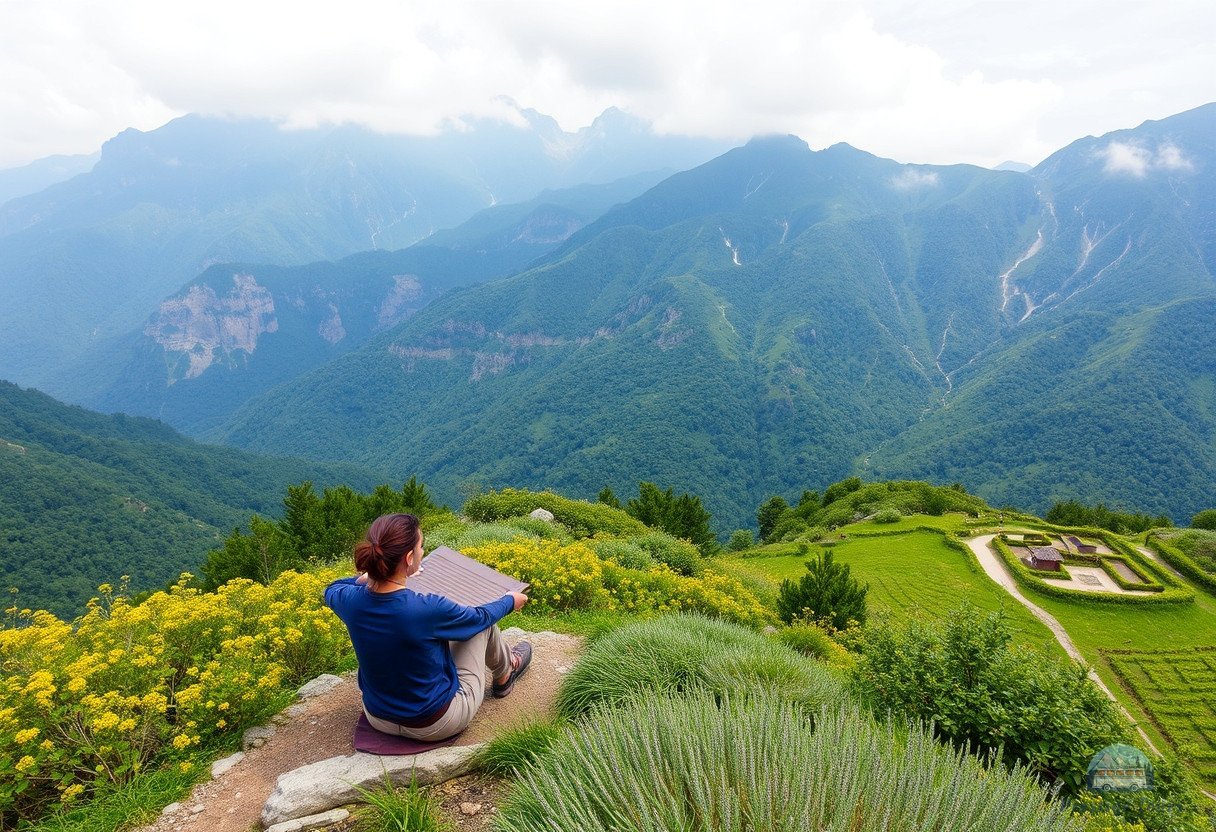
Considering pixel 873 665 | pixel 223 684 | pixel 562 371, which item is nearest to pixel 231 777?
pixel 223 684

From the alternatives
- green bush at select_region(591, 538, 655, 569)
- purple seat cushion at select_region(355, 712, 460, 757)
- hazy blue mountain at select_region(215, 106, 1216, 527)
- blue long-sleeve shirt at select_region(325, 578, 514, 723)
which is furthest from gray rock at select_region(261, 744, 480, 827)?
hazy blue mountain at select_region(215, 106, 1216, 527)

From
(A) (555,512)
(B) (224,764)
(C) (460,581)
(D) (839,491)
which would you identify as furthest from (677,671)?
(D) (839,491)

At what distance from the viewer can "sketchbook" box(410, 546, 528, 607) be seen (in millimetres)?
4395

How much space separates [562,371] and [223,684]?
6979 inches

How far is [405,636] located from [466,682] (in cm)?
87

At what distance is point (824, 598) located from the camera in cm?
1405

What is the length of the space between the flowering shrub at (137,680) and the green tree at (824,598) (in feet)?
38.5

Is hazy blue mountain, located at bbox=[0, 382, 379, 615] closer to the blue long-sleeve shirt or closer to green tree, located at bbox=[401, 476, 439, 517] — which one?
green tree, located at bbox=[401, 476, 439, 517]

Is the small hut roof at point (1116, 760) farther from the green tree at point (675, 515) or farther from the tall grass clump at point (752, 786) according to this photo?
the green tree at point (675, 515)

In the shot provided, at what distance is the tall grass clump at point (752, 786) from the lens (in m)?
2.14

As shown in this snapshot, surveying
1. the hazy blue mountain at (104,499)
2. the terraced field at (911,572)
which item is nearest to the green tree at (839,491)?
the terraced field at (911,572)

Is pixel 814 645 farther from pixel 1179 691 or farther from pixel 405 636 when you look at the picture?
pixel 1179 691

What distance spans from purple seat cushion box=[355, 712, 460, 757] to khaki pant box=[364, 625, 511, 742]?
0.04 meters

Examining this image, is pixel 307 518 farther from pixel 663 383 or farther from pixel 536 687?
pixel 663 383
